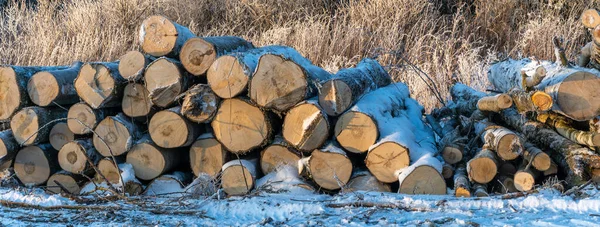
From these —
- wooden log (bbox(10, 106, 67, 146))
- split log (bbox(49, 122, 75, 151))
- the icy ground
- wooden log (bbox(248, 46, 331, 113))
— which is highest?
wooden log (bbox(248, 46, 331, 113))

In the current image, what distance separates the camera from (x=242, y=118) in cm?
447

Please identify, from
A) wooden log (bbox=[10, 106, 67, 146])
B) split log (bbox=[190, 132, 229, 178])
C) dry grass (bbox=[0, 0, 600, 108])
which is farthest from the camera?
dry grass (bbox=[0, 0, 600, 108])

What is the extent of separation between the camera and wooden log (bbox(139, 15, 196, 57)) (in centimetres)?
474

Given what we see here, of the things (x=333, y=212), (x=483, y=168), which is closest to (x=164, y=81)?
(x=333, y=212)

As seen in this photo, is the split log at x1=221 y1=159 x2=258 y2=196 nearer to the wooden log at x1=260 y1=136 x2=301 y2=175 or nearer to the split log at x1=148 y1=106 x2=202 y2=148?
the wooden log at x1=260 y1=136 x2=301 y2=175

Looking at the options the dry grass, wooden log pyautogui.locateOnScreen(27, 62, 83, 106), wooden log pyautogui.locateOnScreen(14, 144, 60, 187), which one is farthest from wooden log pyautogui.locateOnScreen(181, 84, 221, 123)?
the dry grass

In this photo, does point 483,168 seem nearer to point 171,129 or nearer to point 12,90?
point 171,129

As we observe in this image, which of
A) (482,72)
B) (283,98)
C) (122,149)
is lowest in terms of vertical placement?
(482,72)

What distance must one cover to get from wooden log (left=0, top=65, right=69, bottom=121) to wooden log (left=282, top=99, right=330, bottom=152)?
7.34 ft

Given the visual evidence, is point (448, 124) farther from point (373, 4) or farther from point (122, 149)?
point (373, 4)

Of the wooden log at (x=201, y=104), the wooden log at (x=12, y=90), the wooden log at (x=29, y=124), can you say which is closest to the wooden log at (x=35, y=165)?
the wooden log at (x=29, y=124)

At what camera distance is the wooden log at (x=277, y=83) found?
4.34 m

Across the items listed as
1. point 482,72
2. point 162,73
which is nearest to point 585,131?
point 162,73

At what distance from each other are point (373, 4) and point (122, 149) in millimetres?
6481
